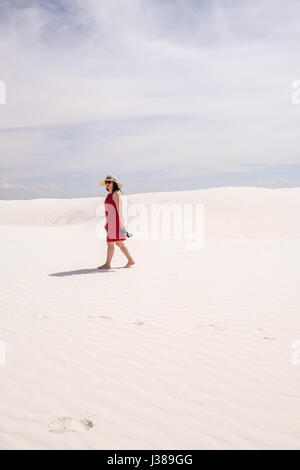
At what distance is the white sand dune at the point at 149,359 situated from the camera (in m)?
2.55

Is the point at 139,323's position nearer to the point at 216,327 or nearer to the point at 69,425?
the point at 216,327

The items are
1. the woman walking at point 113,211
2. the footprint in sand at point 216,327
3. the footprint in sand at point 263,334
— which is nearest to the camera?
the footprint in sand at point 263,334

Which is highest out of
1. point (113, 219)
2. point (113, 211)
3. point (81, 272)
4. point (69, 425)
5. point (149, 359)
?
point (113, 211)

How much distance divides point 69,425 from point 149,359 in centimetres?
122

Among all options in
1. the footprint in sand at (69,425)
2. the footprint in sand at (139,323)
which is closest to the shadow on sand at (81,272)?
the footprint in sand at (139,323)

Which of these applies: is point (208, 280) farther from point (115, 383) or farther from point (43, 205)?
point (43, 205)

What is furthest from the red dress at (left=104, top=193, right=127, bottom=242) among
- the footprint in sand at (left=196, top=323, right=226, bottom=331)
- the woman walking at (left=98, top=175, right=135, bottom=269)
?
the footprint in sand at (left=196, top=323, right=226, bottom=331)

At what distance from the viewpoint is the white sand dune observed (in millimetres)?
2555

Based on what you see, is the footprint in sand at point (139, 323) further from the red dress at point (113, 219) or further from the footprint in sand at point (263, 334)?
the red dress at point (113, 219)

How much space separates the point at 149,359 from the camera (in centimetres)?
364

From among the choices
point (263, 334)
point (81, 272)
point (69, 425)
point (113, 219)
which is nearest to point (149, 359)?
point (69, 425)

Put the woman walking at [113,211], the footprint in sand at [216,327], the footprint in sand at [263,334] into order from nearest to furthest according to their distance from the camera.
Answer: the footprint in sand at [263,334], the footprint in sand at [216,327], the woman walking at [113,211]

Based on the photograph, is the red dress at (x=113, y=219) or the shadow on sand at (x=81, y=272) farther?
the shadow on sand at (x=81, y=272)

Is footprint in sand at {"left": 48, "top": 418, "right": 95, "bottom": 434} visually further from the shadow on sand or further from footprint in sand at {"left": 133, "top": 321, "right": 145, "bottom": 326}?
the shadow on sand
